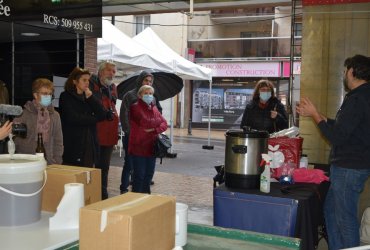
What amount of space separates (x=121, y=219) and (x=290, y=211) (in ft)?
4.99

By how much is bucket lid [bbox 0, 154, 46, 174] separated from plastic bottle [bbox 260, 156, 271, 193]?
53.3 inches

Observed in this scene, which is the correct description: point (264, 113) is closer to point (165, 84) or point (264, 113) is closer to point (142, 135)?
point (142, 135)

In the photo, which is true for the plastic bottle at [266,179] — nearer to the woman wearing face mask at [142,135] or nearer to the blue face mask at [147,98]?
the woman wearing face mask at [142,135]

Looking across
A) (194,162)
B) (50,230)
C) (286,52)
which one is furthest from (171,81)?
(286,52)

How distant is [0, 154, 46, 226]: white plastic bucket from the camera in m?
1.62

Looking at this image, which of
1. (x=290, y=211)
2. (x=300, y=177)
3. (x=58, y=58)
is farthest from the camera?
(x=58, y=58)

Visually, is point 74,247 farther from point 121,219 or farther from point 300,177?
point 300,177

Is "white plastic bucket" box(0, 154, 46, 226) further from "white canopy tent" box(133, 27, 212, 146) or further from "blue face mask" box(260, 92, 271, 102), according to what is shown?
"white canopy tent" box(133, 27, 212, 146)

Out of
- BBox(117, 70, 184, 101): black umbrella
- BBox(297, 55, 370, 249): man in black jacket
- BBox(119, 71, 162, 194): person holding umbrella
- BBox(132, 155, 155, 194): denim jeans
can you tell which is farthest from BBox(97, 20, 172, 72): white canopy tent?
BBox(297, 55, 370, 249): man in black jacket

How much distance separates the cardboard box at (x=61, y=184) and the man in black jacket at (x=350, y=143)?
1581 mm

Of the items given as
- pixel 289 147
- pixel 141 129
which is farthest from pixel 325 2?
pixel 141 129

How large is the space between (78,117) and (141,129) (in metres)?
0.98

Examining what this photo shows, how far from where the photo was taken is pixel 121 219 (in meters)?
1.19

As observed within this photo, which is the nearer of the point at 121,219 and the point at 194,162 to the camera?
the point at 121,219
